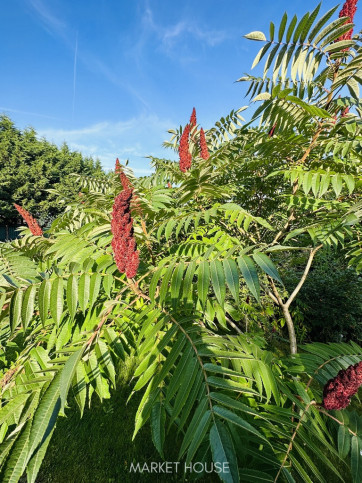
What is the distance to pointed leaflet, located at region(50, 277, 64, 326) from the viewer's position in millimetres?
1262

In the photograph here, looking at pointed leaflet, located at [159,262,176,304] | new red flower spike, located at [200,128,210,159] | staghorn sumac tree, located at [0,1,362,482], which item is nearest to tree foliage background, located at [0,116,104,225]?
new red flower spike, located at [200,128,210,159]

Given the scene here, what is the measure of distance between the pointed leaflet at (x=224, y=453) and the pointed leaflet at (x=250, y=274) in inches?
21.3

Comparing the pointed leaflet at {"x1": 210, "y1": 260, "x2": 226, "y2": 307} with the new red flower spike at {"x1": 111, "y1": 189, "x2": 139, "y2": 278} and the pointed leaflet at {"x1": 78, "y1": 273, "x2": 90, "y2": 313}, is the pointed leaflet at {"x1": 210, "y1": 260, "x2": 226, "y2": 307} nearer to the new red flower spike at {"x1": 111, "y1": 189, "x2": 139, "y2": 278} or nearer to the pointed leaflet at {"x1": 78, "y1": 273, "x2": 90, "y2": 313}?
the new red flower spike at {"x1": 111, "y1": 189, "x2": 139, "y2": 278}

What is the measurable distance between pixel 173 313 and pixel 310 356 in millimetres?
1135

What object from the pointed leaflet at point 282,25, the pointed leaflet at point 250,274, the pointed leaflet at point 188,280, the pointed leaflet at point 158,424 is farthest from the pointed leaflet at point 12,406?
the pointed leaflet at point 282,25

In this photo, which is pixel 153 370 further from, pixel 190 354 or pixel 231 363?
pixel 231 363

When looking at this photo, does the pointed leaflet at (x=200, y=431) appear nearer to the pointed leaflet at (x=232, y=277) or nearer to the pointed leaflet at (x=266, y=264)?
the pointed leaflet at (x=232, y=277)

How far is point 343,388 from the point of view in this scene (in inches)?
52.4

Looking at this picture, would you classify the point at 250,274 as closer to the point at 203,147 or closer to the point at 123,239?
the point at 123,239

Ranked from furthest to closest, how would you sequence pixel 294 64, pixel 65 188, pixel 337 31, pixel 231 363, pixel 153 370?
pixel 65 188 < pixel 294 64 < pixel 337 31 < pixel 231 363 < pixel 153 370

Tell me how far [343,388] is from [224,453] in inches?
40.1

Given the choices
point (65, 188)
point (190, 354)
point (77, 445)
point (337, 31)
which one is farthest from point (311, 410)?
point (65, 188)

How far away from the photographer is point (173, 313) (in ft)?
4.52

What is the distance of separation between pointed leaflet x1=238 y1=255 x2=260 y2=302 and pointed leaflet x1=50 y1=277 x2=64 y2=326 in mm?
1008
